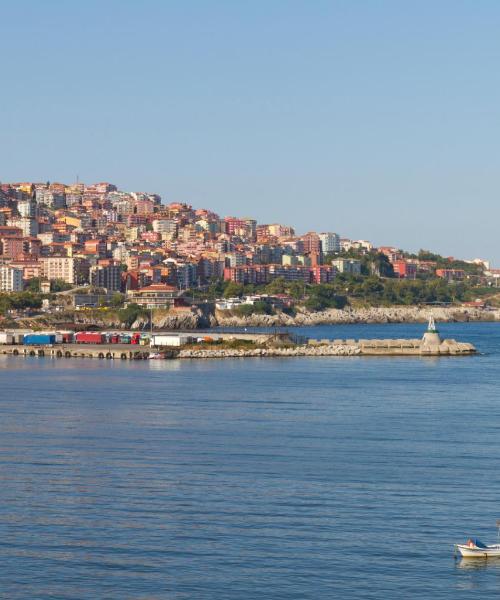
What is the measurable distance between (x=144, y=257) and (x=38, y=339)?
7740 centimetres

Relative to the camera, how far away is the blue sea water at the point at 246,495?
18.7 m

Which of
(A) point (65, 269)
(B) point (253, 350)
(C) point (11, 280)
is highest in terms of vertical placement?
(A) point (65, 269)

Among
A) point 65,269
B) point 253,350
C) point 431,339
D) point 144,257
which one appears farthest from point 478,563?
point 144,257

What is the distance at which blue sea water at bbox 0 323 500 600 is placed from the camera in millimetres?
18734

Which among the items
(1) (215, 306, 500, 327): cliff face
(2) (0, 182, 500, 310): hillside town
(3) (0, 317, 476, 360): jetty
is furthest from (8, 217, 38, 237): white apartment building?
(3) (0, 317, 476, 360): jetty

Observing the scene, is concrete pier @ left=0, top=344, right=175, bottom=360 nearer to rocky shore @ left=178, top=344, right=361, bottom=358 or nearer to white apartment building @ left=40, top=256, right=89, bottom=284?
rocky shore @ left=178, top=344, right=361, bottom=358

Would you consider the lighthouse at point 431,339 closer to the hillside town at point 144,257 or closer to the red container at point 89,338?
the red container at point 89,338

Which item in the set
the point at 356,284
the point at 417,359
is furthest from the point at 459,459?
the point at 356,284

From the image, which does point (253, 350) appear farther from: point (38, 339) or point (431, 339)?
point (38, 339)

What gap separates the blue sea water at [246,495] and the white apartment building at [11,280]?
91.9 meters

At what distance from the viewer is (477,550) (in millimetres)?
19406

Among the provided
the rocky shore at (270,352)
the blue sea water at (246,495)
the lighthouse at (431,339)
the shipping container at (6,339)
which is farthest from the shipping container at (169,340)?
the blue sea water at (246,495)

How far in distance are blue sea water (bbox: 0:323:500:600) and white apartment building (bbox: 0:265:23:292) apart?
9189cm

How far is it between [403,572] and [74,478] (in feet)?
28.8
